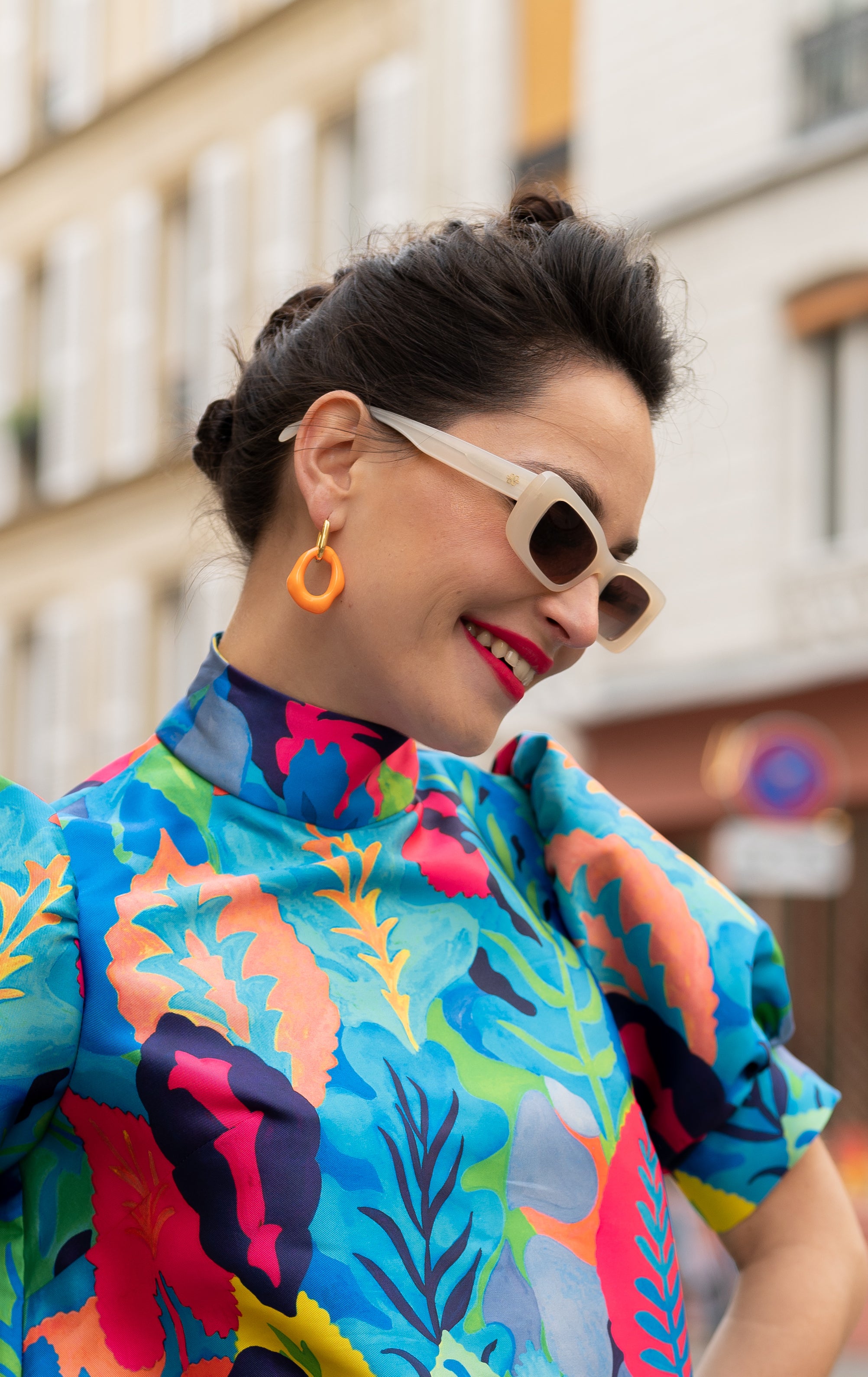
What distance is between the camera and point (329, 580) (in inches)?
57.4

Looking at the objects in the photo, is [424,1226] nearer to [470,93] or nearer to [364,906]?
[364,906]

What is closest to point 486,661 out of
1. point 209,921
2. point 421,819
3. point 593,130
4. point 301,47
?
point 421,819

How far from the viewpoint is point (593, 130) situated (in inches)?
527

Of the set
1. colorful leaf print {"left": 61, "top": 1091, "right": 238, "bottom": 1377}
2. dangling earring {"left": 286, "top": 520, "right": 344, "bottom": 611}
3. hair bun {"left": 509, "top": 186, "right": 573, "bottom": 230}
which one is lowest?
colorful leaf print {"left": 61, "top": 1091, "right": 238, "bottom": 1377}

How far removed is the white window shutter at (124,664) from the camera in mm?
17578

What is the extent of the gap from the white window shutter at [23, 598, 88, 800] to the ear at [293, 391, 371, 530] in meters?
16.8

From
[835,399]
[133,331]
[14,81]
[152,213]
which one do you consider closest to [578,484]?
[835,399]

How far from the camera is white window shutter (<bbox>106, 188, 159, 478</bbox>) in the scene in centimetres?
1789

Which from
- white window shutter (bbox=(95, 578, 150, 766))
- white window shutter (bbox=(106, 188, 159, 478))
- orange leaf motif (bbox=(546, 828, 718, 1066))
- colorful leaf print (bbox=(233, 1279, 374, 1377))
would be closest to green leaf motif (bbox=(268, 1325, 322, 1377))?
colorful leaf print (bbox=(233, 1279, 374, 1377))

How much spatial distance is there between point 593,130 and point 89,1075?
43.1 feet

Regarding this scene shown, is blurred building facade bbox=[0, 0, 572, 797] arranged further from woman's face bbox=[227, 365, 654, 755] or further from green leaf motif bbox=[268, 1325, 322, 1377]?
green leaf motif bbox=[268, 1325, 322, 1377]

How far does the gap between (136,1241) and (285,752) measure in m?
0.42

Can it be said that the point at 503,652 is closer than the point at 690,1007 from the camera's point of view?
Yes

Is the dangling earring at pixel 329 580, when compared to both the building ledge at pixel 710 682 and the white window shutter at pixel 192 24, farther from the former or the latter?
the white window shutter at pixel 192 24
